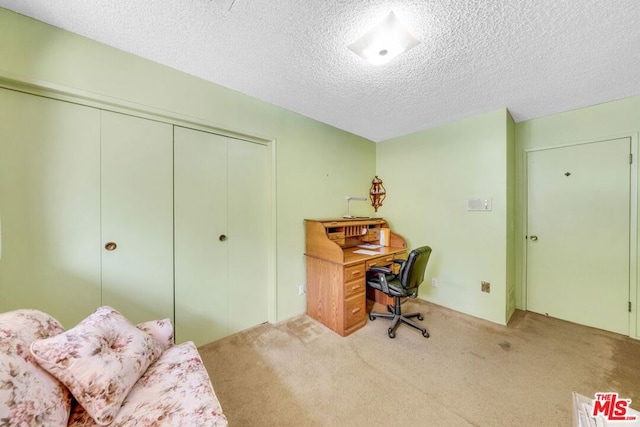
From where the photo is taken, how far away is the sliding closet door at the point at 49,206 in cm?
135

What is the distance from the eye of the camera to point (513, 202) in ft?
8.84

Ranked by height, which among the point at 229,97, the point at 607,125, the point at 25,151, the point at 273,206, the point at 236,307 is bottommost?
the point at 236,307

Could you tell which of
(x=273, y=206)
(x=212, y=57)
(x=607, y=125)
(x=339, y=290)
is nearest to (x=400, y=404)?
(x=339, y=290)

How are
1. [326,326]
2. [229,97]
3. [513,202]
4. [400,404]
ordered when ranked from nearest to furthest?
[400,404] < [229,97] < [326,326] < [513,202]

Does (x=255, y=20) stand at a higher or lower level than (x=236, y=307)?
higher

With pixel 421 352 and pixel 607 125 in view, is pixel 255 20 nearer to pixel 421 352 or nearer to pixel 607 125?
pixel 421 352

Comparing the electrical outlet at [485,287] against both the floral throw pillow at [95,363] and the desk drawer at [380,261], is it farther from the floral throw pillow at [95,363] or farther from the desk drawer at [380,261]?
the floral throw pillow at [95,363]

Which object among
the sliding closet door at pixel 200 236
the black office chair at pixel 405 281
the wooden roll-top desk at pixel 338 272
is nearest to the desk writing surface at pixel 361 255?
the wooden roll-top desk at pixel 338 272

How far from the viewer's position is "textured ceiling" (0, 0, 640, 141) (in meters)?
1.25

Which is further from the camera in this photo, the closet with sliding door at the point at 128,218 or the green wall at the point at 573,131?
the green wall at the point at 573,131

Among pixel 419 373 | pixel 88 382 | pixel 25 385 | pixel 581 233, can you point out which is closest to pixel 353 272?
pixel 419 373

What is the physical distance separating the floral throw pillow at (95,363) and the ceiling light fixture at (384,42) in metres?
2.10

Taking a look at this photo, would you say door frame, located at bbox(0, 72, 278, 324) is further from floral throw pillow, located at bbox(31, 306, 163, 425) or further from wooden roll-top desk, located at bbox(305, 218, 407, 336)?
floral throw pillow, located at bbox(31, 306, 163, 425)

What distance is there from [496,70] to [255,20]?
70.6 inches
